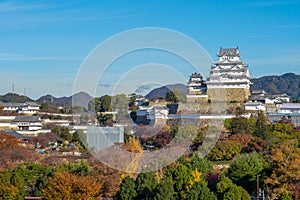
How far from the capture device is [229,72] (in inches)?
922

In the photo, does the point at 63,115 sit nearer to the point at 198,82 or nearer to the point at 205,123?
the point at 198,82

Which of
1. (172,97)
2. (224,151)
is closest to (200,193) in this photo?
(224,151)

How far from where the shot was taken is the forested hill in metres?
56.8

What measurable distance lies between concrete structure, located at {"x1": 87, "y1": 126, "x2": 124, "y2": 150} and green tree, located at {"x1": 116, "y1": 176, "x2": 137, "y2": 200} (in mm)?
5360

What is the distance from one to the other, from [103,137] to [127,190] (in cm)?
654

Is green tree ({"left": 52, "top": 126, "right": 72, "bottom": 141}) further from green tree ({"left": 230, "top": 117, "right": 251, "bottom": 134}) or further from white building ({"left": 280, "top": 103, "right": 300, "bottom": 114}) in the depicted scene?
white building ({"left": 280, "top": 103, "right": 300, "bottom": 114})

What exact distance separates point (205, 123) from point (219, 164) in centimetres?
557

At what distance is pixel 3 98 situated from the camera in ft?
122

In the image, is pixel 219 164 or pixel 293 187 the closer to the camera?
pixel 293 187

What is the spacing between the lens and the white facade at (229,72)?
2275cm

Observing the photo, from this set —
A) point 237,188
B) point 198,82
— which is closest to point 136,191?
point 237,188

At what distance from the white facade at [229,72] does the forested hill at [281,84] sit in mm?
32570

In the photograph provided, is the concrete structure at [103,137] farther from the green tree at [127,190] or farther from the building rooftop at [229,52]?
the building rooftop at [229,52]

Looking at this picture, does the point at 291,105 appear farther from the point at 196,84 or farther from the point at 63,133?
the point at 63,133
